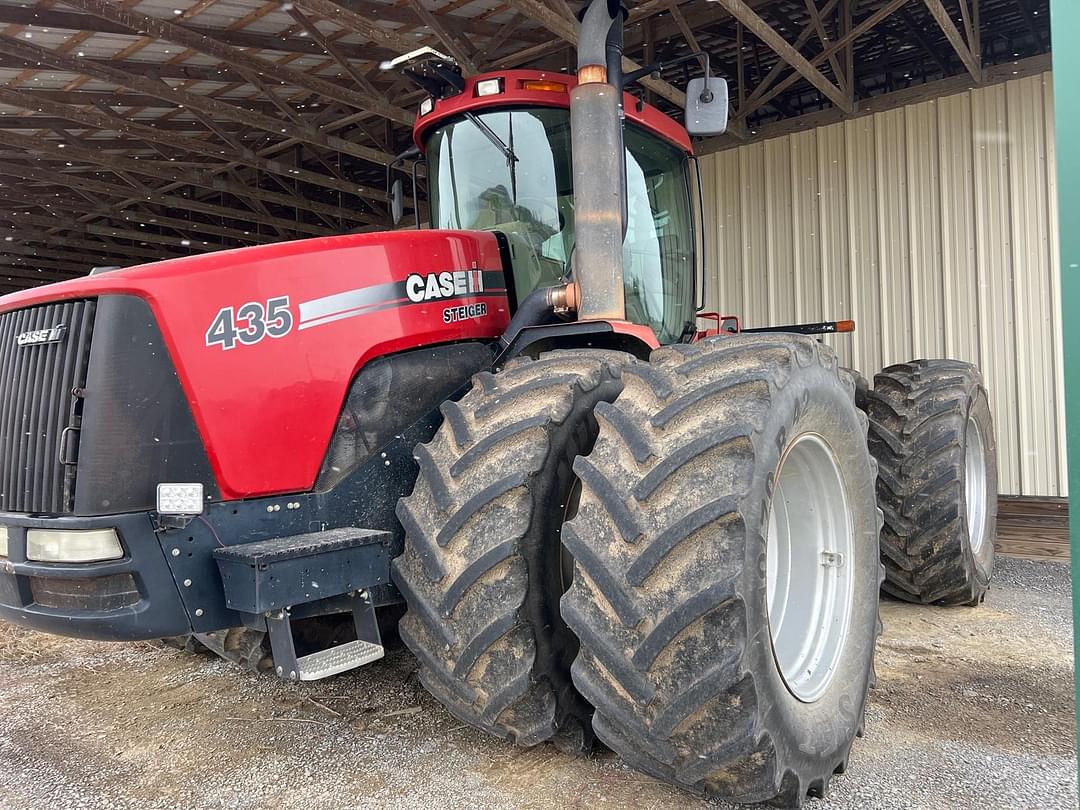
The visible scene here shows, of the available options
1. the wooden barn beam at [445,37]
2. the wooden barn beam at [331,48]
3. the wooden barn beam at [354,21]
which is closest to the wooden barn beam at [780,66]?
the wooden barn beam at [445,37]

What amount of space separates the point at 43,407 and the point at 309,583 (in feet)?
3.22

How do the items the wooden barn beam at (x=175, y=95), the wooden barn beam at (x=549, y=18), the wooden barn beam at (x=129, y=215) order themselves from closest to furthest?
the wooden barn beam at (x=549, y=18) < the wooden barn beam at (x=175, y=95) < the wooden barn beam at (x=129, y=215)

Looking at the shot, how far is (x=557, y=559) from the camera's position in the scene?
96.9 inches

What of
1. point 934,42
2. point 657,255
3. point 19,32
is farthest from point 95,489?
point 934,42

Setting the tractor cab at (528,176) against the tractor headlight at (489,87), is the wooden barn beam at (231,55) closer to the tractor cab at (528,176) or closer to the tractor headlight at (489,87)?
the tractor cab at (528,176)

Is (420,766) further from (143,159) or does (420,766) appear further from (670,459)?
(143,159)

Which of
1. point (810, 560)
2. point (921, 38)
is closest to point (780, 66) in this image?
point (921, 38)

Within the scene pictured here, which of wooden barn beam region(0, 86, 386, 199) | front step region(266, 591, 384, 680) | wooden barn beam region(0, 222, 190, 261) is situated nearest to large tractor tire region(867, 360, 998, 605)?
front step region(266, 591, 384, 680)

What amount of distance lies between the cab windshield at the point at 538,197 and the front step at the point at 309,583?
135cm

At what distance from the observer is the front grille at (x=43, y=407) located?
2457 millimetres

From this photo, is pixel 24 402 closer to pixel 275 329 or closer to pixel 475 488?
pixel 275 329

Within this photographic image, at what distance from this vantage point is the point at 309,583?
240 cm

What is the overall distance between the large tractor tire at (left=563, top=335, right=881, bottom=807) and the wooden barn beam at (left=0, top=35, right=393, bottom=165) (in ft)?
24.9

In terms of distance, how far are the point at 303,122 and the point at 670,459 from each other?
893 cm
